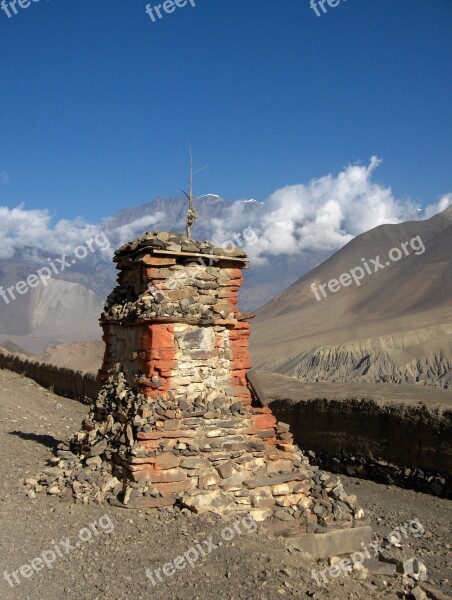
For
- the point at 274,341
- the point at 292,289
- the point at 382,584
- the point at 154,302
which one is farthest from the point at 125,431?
the point at 292,289

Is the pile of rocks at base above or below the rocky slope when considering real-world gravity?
below

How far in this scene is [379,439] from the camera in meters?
10.5

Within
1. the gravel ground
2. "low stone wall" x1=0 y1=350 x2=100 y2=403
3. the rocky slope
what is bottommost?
the gravel ground

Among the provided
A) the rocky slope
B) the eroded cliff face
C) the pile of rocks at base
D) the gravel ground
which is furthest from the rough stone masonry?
the eroded cliff face

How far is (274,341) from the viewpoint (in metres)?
45.5

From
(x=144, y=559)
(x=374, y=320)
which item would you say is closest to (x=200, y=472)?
(x=144, y=559)

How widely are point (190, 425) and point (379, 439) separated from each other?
498 cm

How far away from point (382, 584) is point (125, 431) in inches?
124

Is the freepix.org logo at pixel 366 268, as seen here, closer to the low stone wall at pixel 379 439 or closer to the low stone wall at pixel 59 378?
the low stone wall at pixel 59 378

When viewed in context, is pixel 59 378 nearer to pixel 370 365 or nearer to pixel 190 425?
pixel 190 425

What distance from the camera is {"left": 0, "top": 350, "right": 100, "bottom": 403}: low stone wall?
54.1ft

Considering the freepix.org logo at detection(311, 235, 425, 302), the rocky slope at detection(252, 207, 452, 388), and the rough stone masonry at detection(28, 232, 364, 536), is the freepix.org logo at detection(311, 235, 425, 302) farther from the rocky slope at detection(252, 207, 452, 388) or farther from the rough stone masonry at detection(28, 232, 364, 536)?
the rough stone masonry at detection(28, 232, 364, 536)

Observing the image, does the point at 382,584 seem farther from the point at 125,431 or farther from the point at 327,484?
→ the point at 125,431

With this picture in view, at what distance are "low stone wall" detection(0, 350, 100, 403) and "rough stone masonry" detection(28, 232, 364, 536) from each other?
24.9ft
